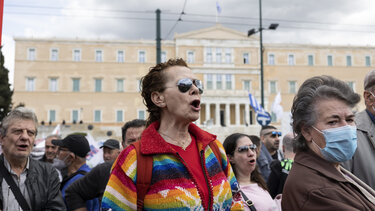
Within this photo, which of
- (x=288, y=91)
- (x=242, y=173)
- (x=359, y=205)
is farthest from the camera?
(x=288, y=91)

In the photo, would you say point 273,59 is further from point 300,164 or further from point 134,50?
point 300,164

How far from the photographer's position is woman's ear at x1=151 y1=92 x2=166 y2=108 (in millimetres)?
2301

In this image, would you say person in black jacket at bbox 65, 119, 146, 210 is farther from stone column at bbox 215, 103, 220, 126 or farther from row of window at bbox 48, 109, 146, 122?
stone column at bbox 215, 103, 220, 126

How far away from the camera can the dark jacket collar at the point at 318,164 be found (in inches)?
81.1

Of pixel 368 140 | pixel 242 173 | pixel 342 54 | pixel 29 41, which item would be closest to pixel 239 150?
pixel 242 173

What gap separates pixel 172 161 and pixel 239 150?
1.79 metres

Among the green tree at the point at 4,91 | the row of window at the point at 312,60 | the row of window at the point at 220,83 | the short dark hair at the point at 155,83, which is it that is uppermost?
the row of window at the point at 312,60

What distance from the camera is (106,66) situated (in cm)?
4650

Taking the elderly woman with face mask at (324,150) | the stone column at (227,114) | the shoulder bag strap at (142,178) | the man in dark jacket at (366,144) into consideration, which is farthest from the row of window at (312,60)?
the shoulder bag strap at (142,178)

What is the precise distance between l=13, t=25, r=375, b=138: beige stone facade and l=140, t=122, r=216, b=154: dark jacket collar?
4071 centimetres

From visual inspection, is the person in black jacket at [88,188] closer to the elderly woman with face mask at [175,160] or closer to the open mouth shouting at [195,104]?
the elderly woman with face mask at [175,160]

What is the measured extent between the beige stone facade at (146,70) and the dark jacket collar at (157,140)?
40712mm

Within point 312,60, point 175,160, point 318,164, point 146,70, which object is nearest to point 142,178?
point 175,160

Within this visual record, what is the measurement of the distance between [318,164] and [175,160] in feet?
2.85
